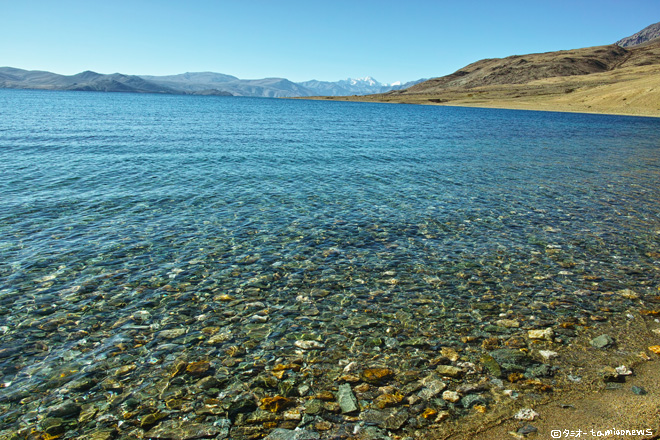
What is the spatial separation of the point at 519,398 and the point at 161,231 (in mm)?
13036

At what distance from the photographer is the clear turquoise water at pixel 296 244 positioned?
9.52 meters

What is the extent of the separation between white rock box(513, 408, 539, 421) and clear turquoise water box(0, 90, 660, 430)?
9.06ft

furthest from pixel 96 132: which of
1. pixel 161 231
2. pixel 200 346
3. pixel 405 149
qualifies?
pixel 200 346

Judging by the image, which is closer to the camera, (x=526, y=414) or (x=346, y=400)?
(x=526, y=414)

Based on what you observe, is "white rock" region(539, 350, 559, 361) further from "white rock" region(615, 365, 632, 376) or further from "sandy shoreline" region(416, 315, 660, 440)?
"white rock" region(615, 365, 632, 376)

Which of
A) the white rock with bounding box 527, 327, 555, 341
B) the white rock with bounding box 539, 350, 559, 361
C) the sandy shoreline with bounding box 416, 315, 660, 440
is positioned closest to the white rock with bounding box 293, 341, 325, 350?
the sandy shoreline with bounding box 416, 315, 660, 440

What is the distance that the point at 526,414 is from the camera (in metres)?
6.50

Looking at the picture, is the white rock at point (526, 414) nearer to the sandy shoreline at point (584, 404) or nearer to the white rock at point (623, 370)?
the sandy shoreline at point (584, 404)

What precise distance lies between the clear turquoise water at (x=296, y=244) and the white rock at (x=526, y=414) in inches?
109

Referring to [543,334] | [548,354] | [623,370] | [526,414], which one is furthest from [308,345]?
[623,370]

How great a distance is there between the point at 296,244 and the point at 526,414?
9168 mm

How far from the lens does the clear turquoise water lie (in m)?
9.52

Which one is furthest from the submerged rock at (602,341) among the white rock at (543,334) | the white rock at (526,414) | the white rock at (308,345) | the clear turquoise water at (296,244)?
the white rock at (308,345)

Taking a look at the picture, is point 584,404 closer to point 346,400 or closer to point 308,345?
point 346,400
